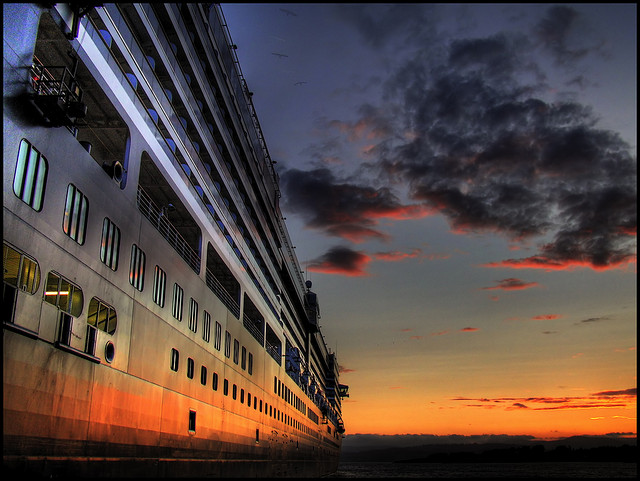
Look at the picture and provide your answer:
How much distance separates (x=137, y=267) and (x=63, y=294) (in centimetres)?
455

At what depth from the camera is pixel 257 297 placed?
128 feet

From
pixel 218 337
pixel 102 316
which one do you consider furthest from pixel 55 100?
pixel 218 337

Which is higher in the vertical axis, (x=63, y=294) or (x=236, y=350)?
(x=236, y=350)

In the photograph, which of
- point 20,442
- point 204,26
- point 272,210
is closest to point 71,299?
point 20,442

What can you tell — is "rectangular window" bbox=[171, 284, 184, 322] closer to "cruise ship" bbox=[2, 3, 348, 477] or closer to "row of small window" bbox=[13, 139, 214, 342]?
"cruise ship" bbox=[2, 3, 348, 477]

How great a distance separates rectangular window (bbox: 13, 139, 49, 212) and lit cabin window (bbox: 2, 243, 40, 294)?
1229mm

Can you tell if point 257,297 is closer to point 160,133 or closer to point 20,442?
point 160,133

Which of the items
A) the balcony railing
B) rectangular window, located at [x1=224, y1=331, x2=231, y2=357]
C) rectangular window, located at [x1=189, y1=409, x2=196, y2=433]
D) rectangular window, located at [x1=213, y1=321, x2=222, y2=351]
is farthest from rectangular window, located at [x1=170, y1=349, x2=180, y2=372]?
rectangular window, located at [x1=224, y1=331, x2=231, y2=357]

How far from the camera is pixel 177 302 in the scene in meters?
21.5

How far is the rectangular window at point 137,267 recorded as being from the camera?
17.3 m

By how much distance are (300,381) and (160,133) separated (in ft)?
139

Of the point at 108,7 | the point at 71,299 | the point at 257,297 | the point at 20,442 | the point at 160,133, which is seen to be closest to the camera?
the point at 20,442

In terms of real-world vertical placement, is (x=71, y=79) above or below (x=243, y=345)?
above

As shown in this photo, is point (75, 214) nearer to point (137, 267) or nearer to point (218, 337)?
point (137, 267)
